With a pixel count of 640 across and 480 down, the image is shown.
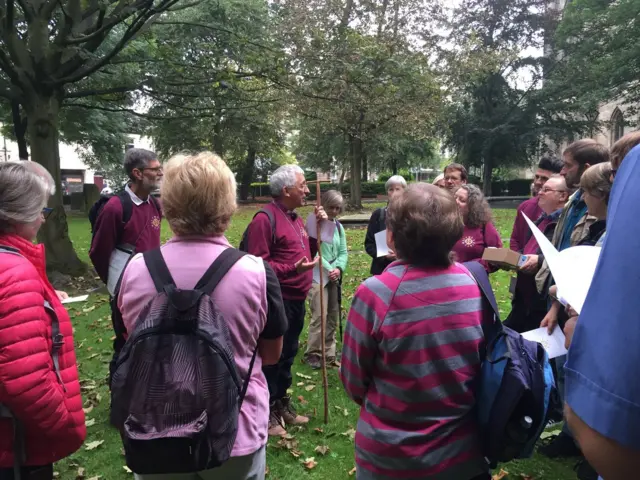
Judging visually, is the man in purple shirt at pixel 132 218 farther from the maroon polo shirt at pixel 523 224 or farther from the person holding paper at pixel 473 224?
the maroon polo shirt at pixel 523 224

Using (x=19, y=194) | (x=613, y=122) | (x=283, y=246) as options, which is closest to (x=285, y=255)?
(x=283, y=246)

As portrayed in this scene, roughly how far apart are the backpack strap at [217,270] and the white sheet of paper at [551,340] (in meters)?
2.12

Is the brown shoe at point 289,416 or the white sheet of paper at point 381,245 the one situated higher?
the white sheet of paper at point 381,245

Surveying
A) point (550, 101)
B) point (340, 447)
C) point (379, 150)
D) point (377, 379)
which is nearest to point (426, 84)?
point (340, 447)

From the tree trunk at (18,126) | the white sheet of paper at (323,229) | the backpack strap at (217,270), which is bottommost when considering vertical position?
the white sheet of paper at (323,229)

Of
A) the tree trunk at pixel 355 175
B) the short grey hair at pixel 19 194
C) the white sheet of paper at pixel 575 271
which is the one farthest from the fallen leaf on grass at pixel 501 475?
the tree trunk at pixel 355 175

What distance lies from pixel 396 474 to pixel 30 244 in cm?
187

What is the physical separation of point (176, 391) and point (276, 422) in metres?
2.79

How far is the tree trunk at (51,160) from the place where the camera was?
8.88 meters

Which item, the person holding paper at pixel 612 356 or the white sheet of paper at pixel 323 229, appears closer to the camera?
the person holding paper at pixel 612 356

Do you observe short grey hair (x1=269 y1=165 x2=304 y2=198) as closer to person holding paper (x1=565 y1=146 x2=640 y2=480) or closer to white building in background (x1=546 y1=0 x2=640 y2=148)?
person holding paper (x1=565 y1=146 x2=640 y2=480)

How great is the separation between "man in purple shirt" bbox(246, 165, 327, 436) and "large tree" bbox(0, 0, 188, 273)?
477cm

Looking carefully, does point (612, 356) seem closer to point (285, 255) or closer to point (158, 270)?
point (158, 270)

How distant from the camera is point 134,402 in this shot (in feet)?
5.40
